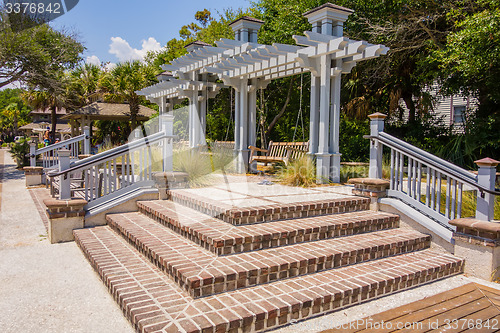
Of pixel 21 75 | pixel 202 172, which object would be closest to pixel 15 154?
pixel 21 75

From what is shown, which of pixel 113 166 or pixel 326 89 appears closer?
pixel 113 166

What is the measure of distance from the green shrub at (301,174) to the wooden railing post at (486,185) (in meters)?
Result: 3.01

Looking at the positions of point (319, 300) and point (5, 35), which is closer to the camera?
point (319, 300)

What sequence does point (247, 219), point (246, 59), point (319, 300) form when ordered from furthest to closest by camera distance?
point (246, 59)
point (247, 219)
point (319, 300)

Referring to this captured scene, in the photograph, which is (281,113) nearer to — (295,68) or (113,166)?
(295,68)

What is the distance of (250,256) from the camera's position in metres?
3.70

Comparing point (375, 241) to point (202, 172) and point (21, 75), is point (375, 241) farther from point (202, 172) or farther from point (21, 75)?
point (21, 75)

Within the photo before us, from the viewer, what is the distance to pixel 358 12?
12688 mm

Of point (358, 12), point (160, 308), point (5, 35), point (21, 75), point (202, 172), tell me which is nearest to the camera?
point (160, 308)

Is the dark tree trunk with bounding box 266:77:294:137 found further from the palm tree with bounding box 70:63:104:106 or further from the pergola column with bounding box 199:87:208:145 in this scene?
the palm tree with bounding box 70:63:104:106

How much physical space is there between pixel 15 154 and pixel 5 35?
17.4 feet

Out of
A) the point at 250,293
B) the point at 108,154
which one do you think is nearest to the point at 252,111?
the point at 108,154

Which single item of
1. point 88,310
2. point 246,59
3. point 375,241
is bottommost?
point 88,310

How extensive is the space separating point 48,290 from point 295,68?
7277 millimetres
